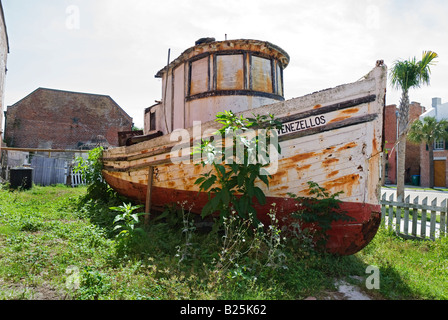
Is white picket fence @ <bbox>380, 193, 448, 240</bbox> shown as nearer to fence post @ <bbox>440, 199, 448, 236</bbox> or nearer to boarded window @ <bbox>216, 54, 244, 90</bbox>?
fence post @ <bbox>440, 199, 448, 236</bbox>

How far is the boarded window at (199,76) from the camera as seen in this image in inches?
236

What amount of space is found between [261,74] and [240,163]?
8.62ft

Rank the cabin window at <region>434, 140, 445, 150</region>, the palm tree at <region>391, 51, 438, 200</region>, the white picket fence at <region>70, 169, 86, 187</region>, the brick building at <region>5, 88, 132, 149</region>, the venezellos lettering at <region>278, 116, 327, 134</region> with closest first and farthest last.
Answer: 1. the venezellos lettering at <region>278, 116, 327, 134</region>
2. the palm tree at <region>391, 51, 438, 200</region>
3. the white picket fence at <region>70, 169, 86, 187</region>
4. the brick building at <region>5, 88, 132, 149</region>
5. the cabin window at <region>434, 140, 445, 150</region>

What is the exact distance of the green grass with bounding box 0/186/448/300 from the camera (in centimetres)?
303

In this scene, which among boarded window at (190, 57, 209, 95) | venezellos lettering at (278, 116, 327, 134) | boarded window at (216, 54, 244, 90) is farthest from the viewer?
boarded window at (190, 57, 209, 95)

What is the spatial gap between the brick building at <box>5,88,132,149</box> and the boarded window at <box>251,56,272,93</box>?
24308mm

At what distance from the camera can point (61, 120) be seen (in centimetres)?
2617

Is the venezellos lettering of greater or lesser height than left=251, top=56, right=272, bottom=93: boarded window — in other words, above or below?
below

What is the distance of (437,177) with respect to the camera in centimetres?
2802

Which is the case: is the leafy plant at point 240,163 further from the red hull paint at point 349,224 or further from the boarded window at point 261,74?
the boarded window at point 261,74

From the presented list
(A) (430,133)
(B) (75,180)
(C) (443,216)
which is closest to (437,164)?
(A) (430,133)

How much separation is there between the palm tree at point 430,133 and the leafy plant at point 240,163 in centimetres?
2717

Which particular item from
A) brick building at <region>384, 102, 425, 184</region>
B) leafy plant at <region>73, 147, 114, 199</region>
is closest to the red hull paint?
leafy plant at <region>73, 147, 114, 199</region>
